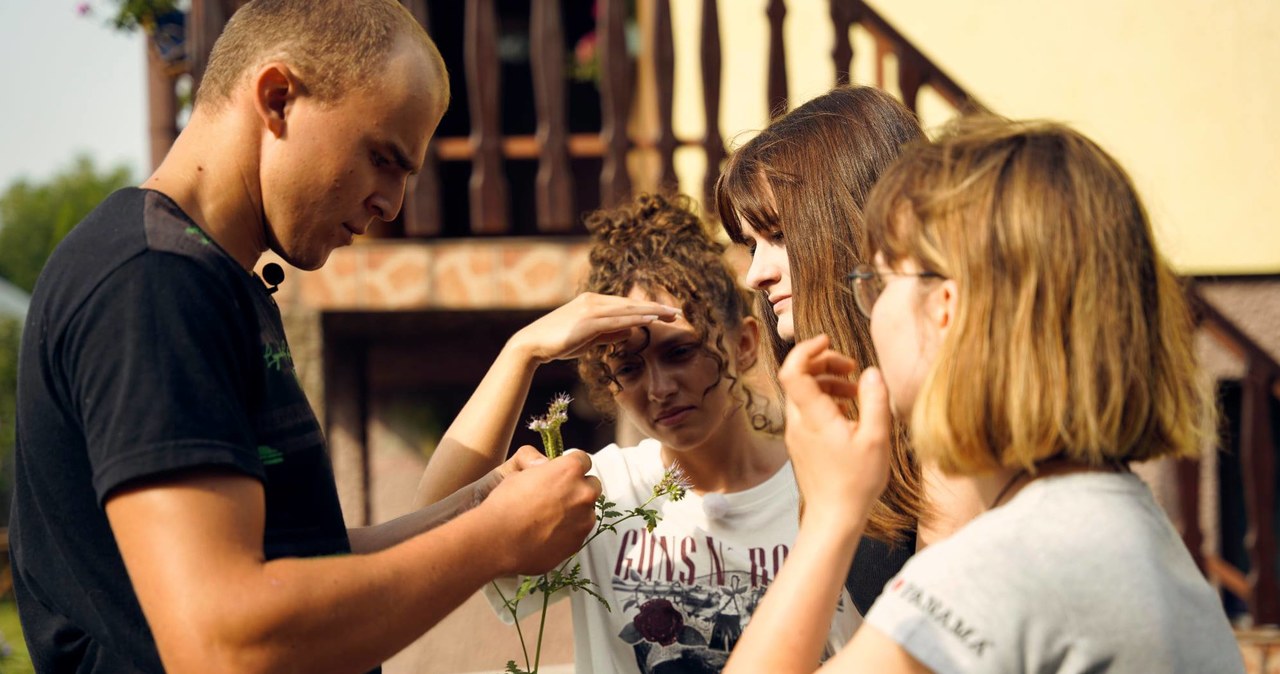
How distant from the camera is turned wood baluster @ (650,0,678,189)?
498 centimetres

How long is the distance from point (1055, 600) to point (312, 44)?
1.12 metres

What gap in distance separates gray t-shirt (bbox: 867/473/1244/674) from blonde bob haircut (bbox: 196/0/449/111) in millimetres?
934

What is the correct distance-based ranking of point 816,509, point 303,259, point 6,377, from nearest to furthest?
point 816,509 → point 303,259 → point 6,377

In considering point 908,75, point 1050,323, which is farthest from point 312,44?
point 908,75

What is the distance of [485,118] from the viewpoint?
5.03 metres

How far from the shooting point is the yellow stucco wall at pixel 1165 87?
19.2 ft

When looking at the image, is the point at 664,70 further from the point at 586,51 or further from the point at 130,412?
the point at 130,412

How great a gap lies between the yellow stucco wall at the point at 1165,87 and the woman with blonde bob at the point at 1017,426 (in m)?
4.43

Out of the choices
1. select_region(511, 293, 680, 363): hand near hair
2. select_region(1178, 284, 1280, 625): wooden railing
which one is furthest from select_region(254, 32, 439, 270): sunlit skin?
select_region(1178, 284, 1280, 625): wooden railing

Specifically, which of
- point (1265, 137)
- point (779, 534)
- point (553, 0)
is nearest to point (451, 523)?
point (779, 534)

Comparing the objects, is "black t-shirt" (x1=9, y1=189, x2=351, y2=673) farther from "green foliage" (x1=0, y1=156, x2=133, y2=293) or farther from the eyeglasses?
"green foliage" (x1=0, y1=156, x2=133, y2=293)

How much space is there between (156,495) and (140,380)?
12 cm

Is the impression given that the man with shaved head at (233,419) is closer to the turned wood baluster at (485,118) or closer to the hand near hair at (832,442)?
the hand near hair at (832,442)

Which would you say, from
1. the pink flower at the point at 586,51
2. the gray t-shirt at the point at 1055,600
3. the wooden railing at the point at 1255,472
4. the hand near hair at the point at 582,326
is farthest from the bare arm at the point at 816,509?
the pink flower at the point at 586,51
